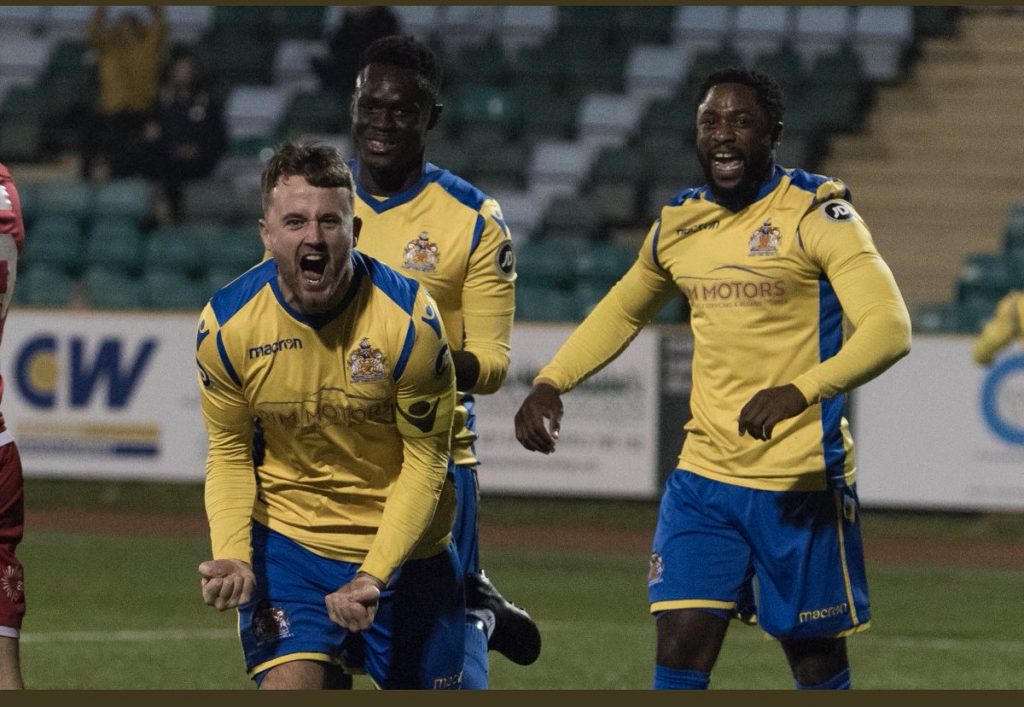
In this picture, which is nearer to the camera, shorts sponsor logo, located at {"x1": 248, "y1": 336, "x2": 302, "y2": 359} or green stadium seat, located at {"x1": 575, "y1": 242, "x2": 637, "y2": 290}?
shorts sponsor logo, located at {"x1": 248, "y1": 336, "x2": 302, "y2": 359}

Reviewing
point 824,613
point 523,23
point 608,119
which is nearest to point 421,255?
point 824,613

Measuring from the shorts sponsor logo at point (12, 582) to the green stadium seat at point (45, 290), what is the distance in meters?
10.7

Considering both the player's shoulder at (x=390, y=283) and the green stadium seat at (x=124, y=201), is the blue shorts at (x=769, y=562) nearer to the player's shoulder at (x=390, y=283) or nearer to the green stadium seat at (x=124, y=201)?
the player's shoulder at (x=390, y=283)

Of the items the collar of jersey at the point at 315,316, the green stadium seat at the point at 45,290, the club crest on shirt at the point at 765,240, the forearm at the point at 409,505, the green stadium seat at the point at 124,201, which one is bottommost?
the green stadium seat at the point at 45,290

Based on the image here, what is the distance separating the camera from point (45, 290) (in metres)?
16.3

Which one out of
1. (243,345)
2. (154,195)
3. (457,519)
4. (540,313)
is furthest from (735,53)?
(243,345)

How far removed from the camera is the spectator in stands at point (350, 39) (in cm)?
1677

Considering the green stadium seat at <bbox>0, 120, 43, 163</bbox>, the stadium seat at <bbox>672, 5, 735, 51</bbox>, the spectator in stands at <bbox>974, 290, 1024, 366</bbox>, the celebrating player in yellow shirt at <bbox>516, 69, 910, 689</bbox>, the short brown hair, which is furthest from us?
the green stadium seat at <bbox>0, 120, 43, 163</bbox>

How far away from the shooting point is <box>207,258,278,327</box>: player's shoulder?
15.5ft

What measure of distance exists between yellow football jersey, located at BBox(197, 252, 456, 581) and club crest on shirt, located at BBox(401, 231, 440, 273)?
1163mm

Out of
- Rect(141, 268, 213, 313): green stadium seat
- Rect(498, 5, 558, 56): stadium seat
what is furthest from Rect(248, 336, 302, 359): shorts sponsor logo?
Rect(498, 5, 558, 56): stadium seat

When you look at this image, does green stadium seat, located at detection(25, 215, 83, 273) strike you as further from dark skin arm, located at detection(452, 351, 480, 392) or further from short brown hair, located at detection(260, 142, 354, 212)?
short brown hair, located at detection(260, 142, 354, 212)

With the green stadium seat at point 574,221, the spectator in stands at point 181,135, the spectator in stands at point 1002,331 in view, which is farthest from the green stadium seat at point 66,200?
Result: the spectator in stands at point 1002,331

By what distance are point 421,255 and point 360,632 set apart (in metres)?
1.49
